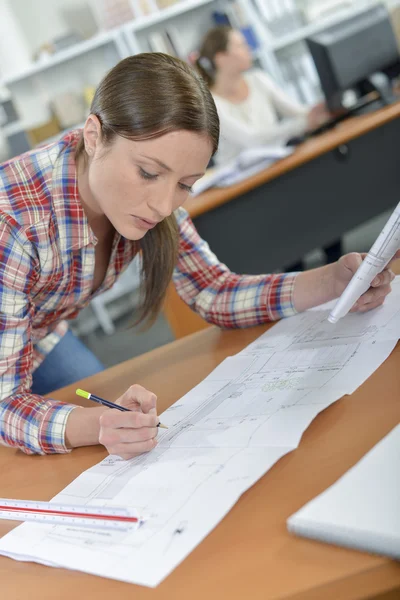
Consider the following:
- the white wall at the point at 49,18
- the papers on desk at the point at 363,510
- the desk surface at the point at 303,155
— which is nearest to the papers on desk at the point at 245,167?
the desk surface at the point at 303,155

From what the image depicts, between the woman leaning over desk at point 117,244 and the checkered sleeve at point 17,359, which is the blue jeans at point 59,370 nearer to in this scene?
the woman leaning over desk at point 117,244

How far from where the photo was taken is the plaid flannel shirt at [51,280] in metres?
1.13

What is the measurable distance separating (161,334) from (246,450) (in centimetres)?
317

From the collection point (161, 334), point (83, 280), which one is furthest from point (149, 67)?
point (161, 334)

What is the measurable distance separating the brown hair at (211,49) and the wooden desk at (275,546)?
2.93m

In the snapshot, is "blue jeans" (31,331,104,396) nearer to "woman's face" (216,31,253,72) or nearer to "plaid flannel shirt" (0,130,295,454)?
"plaid flannel shirt" (0,130,295,454)

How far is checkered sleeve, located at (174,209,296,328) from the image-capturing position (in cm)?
128

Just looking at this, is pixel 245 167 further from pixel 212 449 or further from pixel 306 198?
pixel 212 449

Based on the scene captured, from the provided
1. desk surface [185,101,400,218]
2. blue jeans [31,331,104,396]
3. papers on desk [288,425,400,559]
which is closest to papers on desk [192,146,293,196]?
desk surface [185,101,400,218]

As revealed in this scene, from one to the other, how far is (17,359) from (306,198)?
1704 millimetres

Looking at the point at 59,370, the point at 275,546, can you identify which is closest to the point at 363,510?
the point at 275,546

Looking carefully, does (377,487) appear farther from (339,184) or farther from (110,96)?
(339,184)

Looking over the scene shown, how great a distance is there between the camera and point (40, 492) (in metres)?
0.95

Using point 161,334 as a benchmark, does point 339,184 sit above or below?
above
